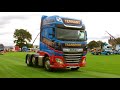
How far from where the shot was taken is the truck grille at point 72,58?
1678 centimetres

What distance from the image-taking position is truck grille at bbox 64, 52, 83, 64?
661 inches

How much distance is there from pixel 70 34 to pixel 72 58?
1.45 m

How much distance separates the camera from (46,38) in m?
17.4

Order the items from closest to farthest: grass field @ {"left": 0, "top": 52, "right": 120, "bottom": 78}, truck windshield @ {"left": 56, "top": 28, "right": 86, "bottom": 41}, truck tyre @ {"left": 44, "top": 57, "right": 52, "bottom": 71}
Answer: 1. grass field @ {"left": 0, "top": 52, "right": 120, "bottom": 78}
2. truck windshield @ {"left": 56, "top": 28, "right": 86, "bottom": 41}
3. truck tyre @ {"left": 44, "top": 57, "right": 52, "bottom": 71}

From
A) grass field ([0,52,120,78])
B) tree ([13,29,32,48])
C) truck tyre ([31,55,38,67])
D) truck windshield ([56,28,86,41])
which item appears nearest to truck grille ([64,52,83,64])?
grass field ([0,52,120,78])

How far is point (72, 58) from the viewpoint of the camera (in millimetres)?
16922

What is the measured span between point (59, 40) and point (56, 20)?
125 centimetres

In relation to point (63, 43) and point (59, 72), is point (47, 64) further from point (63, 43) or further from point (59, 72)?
point (63, 43)

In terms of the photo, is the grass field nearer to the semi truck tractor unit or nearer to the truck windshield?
the semi truck tractor unit

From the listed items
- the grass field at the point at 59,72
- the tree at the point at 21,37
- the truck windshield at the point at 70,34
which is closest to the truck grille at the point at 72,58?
the grass field at the point at 59,72
